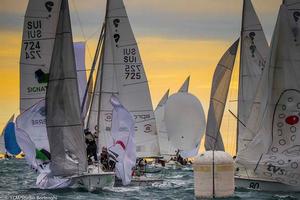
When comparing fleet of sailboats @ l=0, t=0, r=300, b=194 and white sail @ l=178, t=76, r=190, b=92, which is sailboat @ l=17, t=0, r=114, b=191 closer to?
fleet of sailboats @ l=0, t=0, r=300, b=194

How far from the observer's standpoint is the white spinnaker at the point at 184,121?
87.6m

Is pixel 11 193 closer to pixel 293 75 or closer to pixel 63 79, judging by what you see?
pixel 63 79

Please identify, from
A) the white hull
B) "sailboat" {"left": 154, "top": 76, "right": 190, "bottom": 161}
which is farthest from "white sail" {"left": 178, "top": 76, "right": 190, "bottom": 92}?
the white hull

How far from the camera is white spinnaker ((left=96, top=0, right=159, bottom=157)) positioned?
4638cm

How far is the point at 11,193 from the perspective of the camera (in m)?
35.9

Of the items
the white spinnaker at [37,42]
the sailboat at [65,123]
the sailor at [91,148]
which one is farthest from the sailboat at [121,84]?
the sailboat at [65,123]

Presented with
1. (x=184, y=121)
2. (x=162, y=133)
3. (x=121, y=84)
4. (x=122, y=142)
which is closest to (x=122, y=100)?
(x=121, y=84)

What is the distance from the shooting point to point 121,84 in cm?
4762

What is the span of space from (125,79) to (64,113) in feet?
35.2

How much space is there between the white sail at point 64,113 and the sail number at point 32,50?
4.65 m

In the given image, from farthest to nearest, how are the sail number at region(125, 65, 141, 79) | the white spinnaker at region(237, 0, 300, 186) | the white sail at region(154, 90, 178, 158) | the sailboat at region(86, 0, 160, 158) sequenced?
the white sail at region(154, 90, 178, 158), the sail number at region(125, 65, 141, 79), the sailboat at region(86, 0, 160, 158), the white spinnaker at region(237, 0, 300, 186)

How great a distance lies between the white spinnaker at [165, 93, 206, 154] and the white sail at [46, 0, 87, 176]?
50.0 meters

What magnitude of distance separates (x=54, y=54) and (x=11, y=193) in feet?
18.7

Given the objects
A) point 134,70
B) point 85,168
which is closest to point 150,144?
point 134,70
